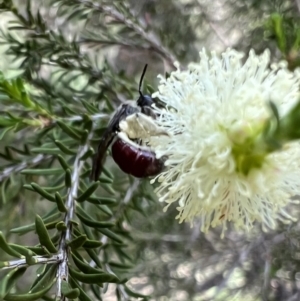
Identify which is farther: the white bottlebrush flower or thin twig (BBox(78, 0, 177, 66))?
thin twig (BBox(78, 0, 177, 66))

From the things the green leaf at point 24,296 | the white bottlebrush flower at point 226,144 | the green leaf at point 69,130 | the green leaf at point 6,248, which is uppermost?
the white bottlebrush flower at point 226,144

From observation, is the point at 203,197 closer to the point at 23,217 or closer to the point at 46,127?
the point at 46,127

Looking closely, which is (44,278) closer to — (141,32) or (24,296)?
(24,296)

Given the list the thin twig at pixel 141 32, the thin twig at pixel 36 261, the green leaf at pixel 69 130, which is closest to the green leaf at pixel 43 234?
the thin twig at pixel 36 261

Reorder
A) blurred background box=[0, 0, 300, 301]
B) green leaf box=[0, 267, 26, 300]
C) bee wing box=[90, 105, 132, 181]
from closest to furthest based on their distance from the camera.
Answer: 1. green leaf box=[0, 267, 26, 300]
2. bee wing box=[90, 105, 132, 181]
3. blurred background box=[0, 0, 300, 301]

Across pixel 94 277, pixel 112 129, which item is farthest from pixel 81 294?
pixel 112 129

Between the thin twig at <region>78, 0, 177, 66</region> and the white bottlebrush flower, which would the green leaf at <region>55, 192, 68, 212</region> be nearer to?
the white bottlebrush flower

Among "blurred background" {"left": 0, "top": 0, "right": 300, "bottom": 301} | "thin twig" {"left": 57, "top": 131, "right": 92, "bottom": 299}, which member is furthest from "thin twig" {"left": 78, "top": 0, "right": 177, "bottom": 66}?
"thin twig" {"left": 57, "top": 131, "right": 92, "bottom": 299}

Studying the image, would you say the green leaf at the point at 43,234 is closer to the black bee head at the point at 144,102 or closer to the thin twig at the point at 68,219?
the thin twig at the point at 68,219
